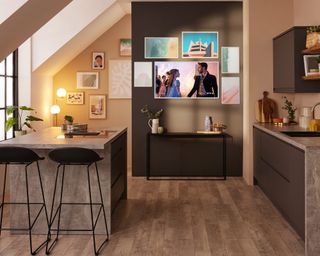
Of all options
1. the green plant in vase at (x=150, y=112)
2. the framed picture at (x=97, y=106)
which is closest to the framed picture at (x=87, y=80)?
the framed picture at (x=97, y=106)

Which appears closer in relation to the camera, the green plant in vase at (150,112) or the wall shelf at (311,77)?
the wall shelf at (311,77)

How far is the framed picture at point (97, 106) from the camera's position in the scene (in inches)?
375

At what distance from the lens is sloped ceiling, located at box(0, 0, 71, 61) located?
5066 millimetres

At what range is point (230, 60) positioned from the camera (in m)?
8.17

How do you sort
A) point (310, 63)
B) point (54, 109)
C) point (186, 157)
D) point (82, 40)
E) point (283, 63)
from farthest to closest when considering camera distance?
point (54, 109) → point (82, 40) → point (186, 157) → point (283, 63) → point (310, 63)

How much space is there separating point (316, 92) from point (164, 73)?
2740 mm

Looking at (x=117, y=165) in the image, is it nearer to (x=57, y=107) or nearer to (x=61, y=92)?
(x=57, y=107)

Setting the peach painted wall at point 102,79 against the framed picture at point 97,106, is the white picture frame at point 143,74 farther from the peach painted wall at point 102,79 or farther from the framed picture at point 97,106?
the framed picture at point 97,106

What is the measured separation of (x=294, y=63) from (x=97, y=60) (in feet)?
14.1

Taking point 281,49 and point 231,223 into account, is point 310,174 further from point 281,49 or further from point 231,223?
point 281,49

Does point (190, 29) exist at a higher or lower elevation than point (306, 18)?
higher

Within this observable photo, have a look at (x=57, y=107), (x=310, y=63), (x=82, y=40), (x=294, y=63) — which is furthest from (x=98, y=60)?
(x=310, y=63)

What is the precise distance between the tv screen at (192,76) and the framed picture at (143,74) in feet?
0.37

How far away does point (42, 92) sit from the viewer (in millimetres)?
8609
